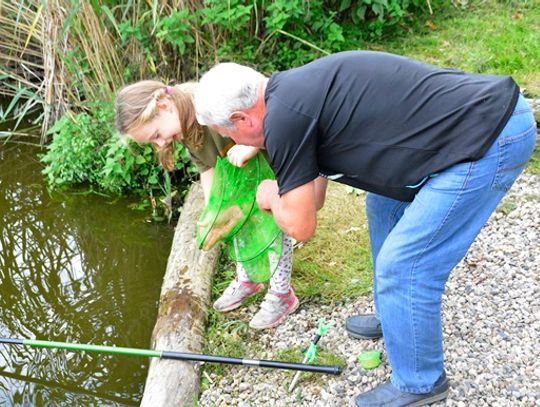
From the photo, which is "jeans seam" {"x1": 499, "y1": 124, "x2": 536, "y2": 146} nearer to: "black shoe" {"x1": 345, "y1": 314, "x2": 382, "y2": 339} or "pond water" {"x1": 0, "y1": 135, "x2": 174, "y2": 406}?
"black shoe" {"x1": 345, "y1": 314, "x2": 382, "y2": 339}

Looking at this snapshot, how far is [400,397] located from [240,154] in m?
1.20

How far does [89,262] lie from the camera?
448cm

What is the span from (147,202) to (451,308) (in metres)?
2.66

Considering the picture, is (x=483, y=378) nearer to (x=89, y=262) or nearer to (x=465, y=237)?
(x=465, y=237)

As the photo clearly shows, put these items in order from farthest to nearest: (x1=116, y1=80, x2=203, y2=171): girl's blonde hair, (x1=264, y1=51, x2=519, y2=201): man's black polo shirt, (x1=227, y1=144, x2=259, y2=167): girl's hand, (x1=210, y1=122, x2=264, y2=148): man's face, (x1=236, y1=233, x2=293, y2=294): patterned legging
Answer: (x1=236, y1=233, x2=293, y2=294): patterned legging, (x1=227, y1=144, x2=259, y2=167): girl's hand, (x1=116, y1=80, x2=203, y2=171): girl's blonde hair, (x1=210, y1=122, x2=264, y2=148): man's face, (x1=264, y1=51, x2=519, y2=201): man's black polo shirt

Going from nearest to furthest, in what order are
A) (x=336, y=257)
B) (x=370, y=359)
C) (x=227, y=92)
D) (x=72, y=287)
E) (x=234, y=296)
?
(x=227, y=92) < (x=370, y=359) < (x=234, y=296) < (x=336, y=257) < (x=72, y=287)

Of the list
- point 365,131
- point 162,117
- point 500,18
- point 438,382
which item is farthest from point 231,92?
point 500,18

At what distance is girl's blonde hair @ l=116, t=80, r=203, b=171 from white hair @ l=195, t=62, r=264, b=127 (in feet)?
1.83

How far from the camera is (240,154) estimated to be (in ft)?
9.34

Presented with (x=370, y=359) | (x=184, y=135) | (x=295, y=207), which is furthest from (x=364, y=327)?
(x=184, y=135)

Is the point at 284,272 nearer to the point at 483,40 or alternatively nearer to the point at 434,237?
the point at 434,237

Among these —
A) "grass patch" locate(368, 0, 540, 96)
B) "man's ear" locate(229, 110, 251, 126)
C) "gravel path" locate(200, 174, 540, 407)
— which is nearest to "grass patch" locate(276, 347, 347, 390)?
"gravel path" locate(200, 174, 540, 407)

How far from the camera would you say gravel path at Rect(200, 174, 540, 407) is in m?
2.73

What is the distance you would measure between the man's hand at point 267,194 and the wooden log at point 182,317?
0.97 m
